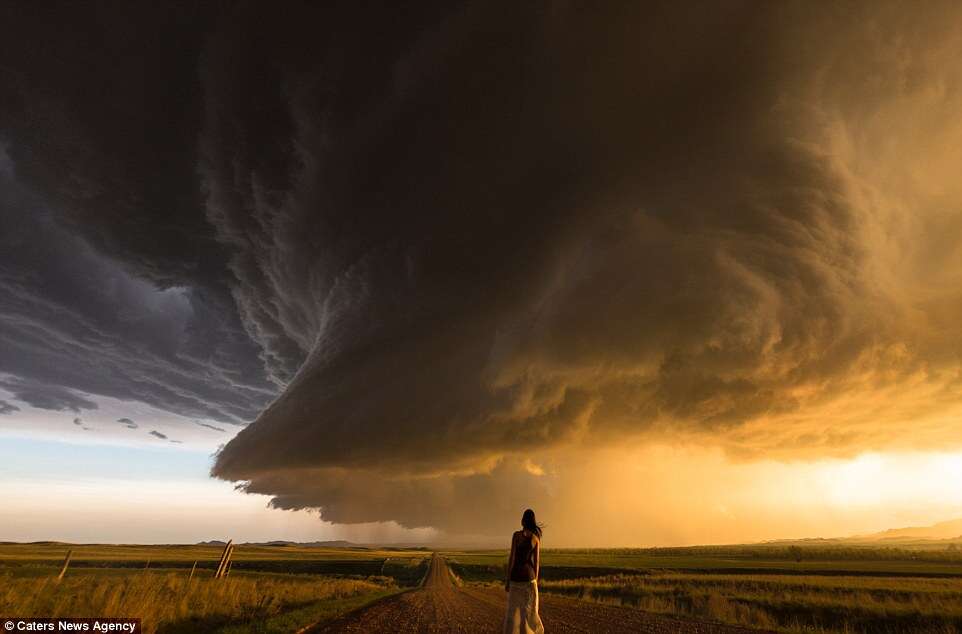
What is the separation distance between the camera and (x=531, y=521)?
966cm

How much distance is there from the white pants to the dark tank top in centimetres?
13

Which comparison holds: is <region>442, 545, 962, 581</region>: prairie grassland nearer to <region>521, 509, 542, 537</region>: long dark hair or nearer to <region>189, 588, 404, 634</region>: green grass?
<region>189, 588, 404, 634</region>: green grass

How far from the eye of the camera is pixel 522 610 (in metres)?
9.53

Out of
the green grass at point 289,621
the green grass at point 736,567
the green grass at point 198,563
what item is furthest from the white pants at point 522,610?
the green grass at point 736,567

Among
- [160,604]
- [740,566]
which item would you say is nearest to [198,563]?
[160,604]

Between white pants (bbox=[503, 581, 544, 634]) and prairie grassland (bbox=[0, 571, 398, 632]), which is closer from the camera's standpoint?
white pants (bbox=[503, 581, 544, 634])

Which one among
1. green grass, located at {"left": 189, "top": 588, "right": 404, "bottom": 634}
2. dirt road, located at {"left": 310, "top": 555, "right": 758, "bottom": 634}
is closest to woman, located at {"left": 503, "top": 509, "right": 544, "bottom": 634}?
dirt road, located at {"left": 310, "top": 555, "right": 758, "bottom": 634}

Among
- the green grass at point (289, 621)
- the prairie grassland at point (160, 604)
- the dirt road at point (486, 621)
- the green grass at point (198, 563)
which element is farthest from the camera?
the green grass at point (198, 563)

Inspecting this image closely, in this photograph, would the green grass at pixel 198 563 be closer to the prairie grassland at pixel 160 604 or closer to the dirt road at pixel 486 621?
the prairie grassland at pixel 160 604

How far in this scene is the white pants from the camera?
942 centimetres

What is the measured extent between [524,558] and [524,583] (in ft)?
1.63

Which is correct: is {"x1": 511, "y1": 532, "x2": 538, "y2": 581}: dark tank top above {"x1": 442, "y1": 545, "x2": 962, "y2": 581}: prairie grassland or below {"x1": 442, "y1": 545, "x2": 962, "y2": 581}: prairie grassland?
below

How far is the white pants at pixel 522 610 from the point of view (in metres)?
9.42

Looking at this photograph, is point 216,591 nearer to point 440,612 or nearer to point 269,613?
point 269,613
